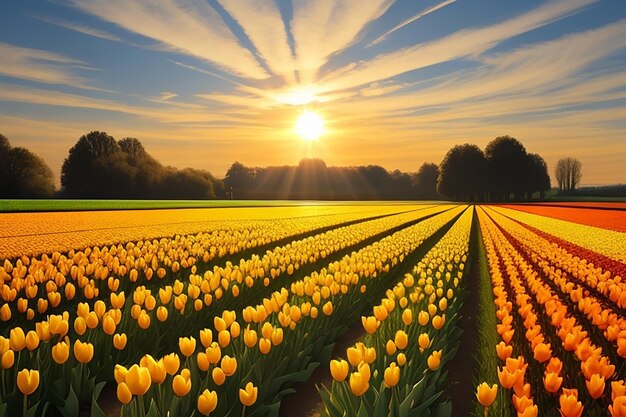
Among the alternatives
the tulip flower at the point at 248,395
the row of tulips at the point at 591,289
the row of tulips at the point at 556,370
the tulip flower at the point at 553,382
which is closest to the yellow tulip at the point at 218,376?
the tulip flower at the point at 248,395

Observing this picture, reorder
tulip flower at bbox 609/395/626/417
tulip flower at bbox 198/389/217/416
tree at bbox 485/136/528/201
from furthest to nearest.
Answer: tree at bbox 485/136/528/201, tulip flower at bbox 198/389/217/416, tulip flower at bbox 609/395/626/417

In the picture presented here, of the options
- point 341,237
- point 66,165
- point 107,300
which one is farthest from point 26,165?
point 107,300

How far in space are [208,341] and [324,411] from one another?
3.80ft

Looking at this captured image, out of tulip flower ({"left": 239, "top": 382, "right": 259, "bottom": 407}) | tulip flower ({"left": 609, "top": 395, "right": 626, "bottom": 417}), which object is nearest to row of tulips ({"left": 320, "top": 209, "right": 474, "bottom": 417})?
tulip flower ({"left": 239, "top": 382, "right": 259, "bottom": 407})

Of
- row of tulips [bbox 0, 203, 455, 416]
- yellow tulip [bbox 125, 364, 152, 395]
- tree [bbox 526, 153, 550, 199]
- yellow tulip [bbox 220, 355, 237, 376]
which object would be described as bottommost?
row of tulips [bbox 0, 203, 455, 416]

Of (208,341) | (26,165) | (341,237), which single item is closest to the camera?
(208,341)

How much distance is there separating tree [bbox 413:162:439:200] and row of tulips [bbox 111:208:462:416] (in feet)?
439

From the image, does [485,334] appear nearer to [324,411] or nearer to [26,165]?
[324,411]

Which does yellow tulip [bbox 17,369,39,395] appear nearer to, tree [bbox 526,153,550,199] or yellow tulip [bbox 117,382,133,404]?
yellow tulip [bbox 117,382,133,404]

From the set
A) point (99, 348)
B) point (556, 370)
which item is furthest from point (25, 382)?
point (556, 370)

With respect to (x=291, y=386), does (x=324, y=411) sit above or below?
above

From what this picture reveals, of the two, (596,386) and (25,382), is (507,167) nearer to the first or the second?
(596,386)

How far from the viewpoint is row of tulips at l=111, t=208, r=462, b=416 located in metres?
3.40

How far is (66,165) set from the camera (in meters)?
88.0
